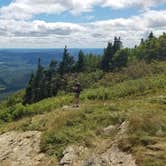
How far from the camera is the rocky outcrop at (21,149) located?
15.2 metres

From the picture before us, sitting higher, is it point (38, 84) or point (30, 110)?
point (30, 110)

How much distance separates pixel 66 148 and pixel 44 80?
3030 inches

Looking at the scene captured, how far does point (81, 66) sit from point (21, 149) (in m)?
87.8

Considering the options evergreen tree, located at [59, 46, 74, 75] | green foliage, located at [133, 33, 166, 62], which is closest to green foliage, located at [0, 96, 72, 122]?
green foliage, located at [133, 33, 166, 62]

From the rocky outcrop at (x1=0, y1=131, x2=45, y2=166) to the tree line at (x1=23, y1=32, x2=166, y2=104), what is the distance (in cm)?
6617

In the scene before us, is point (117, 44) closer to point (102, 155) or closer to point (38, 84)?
point (38, 84)

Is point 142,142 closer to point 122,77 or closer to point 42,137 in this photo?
point 42,137

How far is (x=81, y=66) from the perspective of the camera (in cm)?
10375

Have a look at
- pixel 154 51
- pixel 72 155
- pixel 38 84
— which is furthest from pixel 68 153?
pixel 154 51

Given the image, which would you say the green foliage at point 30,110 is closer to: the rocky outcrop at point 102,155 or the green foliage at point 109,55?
the rocky outcrop at point 102,155

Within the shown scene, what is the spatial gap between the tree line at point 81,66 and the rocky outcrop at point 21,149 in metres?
66.2

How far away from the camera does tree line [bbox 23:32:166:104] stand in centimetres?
8738

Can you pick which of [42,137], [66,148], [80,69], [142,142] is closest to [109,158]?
[142,142]

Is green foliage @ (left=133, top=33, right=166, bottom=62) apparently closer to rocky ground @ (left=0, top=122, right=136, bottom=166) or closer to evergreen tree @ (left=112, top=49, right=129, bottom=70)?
evergreen tree @ (left=112, top=49, right=129, bottom=70)
